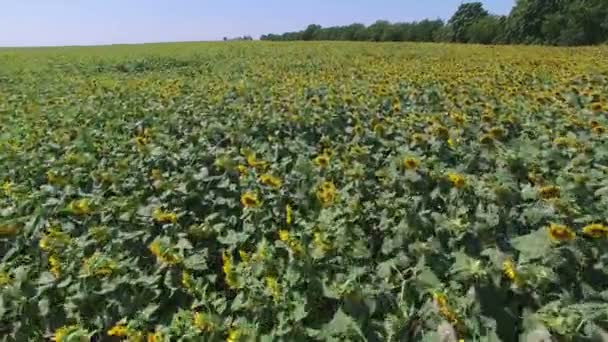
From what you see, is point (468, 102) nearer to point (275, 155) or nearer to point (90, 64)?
point (275, 155)

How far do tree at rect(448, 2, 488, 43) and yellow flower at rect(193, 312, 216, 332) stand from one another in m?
48.8

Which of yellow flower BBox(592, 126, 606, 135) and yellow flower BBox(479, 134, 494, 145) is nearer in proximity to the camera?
yellow flower BBox(479, 134, 494, 145)

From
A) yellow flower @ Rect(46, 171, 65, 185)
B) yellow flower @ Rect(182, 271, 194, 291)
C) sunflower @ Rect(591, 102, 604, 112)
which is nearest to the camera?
yellow flower @ Rect(182, 271, 194, 291)

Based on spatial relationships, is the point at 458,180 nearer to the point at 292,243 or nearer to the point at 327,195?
the point at 327,195

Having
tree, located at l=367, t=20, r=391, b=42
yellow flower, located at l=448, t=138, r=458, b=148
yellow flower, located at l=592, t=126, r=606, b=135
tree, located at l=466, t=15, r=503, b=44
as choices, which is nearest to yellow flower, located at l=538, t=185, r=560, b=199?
yellow flower, located at l=448, t=138, r=458, b=148

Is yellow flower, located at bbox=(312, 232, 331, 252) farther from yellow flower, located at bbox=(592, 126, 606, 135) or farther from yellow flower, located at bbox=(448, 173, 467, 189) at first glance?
yellow flower, located at bbox=(592, 126, 606, 135)

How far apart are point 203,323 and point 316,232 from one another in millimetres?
661

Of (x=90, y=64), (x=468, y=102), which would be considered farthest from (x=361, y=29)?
(x=468, y=102)

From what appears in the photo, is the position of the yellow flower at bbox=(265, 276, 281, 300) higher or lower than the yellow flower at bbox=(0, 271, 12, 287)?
higher

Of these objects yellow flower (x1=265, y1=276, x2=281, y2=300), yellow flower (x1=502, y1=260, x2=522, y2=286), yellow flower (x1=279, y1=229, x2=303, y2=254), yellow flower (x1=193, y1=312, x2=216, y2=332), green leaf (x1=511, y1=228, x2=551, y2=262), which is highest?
green leaf (x1=511, y1=228, x2=551, y2=262)

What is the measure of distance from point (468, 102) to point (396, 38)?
48787 millimetres

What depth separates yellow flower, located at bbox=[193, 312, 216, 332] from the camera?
2236 millimetres

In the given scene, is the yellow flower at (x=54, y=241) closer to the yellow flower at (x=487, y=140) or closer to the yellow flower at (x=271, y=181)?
the yellow flower at (x=271, y=181)

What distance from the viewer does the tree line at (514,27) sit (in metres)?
40.1
